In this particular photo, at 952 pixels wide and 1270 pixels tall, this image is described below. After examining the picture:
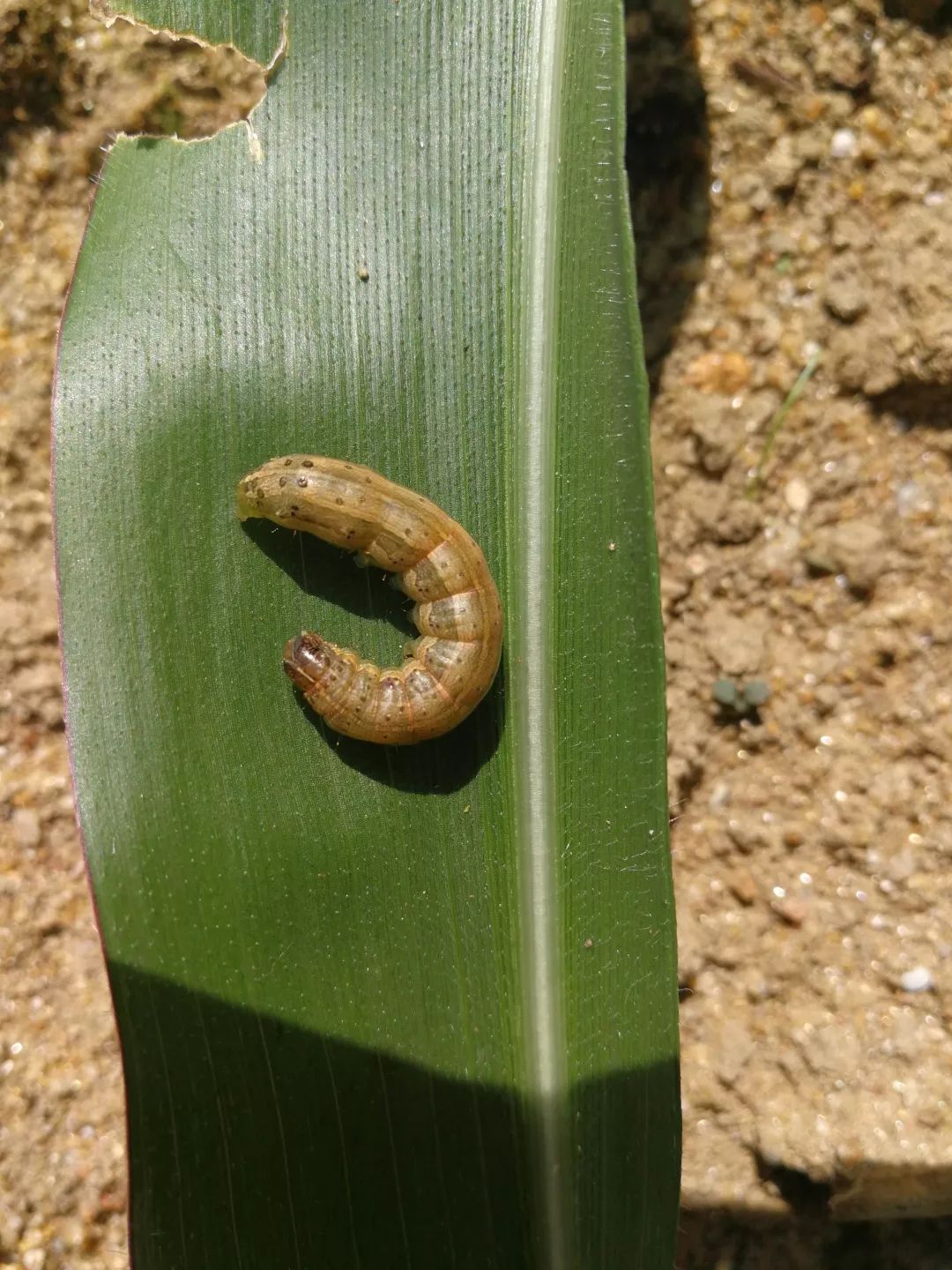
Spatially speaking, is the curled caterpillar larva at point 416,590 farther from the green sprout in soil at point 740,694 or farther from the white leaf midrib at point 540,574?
the green sprout in soil at point 740,694

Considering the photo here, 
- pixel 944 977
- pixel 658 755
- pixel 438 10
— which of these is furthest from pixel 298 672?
pixel 944 977

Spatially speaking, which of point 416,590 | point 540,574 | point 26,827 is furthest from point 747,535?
point 26,827

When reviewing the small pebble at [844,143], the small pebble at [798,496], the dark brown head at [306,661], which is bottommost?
the dark brown head at [306,661]

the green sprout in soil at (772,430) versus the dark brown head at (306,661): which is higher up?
the green sprout in soil at (772,430)

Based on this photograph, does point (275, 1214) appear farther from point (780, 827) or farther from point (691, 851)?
point (780, 827)

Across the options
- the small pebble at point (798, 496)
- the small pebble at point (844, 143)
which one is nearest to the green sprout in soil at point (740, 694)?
the small pebble at point (798, 496)

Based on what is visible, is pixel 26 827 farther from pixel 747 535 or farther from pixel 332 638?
pixel 747 535
